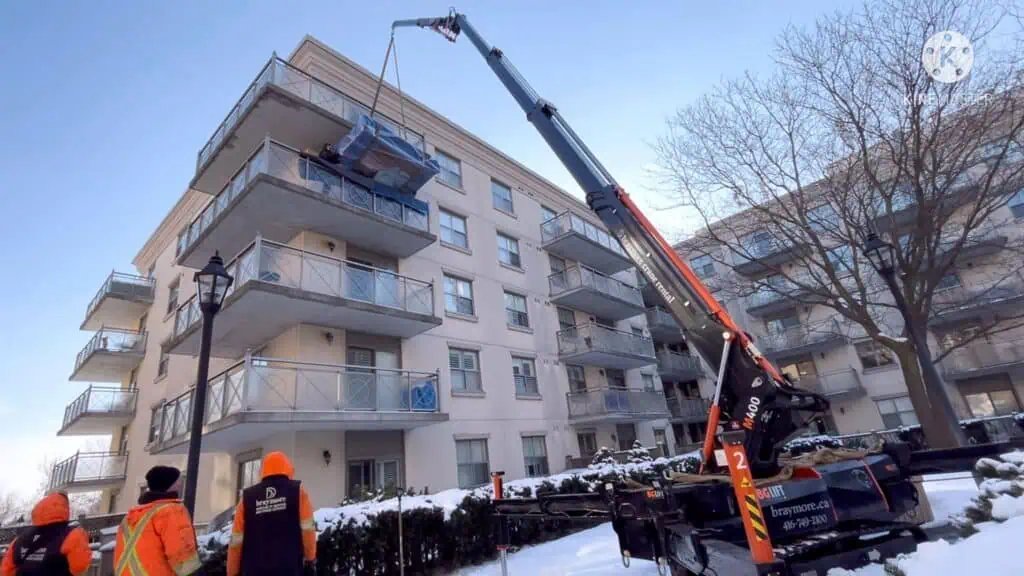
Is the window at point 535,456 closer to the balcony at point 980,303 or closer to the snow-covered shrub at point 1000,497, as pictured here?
the snow-covered shrub at point 1000,497

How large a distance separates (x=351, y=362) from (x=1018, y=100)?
56.5 feet

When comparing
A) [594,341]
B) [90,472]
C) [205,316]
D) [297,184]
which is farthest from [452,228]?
[90,472]

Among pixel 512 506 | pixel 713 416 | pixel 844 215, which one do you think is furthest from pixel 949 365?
pixel 512 506

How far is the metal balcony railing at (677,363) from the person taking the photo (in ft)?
87.8

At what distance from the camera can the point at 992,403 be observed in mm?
22594

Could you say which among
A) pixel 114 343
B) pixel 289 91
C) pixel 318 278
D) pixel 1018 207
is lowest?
pixel 318 278

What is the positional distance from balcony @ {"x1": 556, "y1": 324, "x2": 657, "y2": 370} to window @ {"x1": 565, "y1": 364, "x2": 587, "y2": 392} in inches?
12.8

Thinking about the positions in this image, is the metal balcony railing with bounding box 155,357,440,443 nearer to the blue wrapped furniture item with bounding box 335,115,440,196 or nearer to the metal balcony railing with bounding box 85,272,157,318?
the blue wrapped furniture item with bounding box 335,115,440,196

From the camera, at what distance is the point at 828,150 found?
12750 millimetres

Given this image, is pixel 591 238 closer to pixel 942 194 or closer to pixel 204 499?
pixel 942 194

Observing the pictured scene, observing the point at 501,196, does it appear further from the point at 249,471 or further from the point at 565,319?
the point at 249,471

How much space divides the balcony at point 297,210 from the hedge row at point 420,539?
26.6 feet

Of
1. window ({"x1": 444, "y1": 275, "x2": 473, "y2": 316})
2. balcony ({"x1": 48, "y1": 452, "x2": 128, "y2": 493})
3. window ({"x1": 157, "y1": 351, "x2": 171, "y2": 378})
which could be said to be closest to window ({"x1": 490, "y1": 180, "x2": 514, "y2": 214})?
window ({"x1": 444, "y1": 275, "x2": 473, "y2": 316})

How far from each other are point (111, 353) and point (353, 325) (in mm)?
14949
